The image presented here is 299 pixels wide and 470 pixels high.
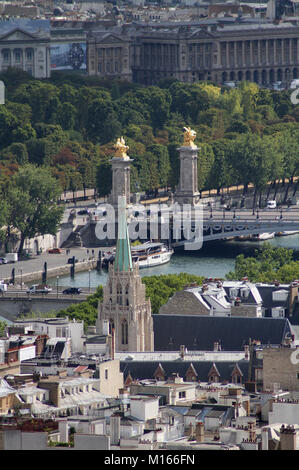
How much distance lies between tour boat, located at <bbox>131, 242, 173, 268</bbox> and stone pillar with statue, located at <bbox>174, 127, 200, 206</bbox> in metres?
10.2

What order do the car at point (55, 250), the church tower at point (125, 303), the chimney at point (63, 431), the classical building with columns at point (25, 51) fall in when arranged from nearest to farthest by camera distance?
the chimney at point (63, 431) → the church tower at point (125, 303) → the car at point (55, 250) → the classical building with columns at point (25, 51)

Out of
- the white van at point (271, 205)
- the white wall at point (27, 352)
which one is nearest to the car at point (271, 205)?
the white van at point (271, 205)

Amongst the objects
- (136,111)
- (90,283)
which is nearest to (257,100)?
(136,111)

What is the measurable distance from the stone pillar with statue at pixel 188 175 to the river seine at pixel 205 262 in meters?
6.03

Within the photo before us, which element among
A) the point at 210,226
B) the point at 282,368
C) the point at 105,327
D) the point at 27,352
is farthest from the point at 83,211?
the point at 282,368

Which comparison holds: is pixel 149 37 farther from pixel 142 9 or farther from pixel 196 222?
pixel 196 222

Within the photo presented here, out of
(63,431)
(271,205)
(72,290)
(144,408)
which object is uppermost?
(63,431)

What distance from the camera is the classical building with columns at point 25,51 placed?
5074 inches

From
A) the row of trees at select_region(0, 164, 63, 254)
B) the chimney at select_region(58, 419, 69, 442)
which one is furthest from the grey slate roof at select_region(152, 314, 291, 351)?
the row of trees at select_region(0, 164, 63, 254)

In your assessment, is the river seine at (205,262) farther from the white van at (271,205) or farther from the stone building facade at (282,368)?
the stone building facade at (282,368)

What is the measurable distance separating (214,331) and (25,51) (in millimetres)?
84077

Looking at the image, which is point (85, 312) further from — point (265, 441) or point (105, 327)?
point (265, 441)

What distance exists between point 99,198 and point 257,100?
26661 mm

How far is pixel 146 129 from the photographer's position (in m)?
104
